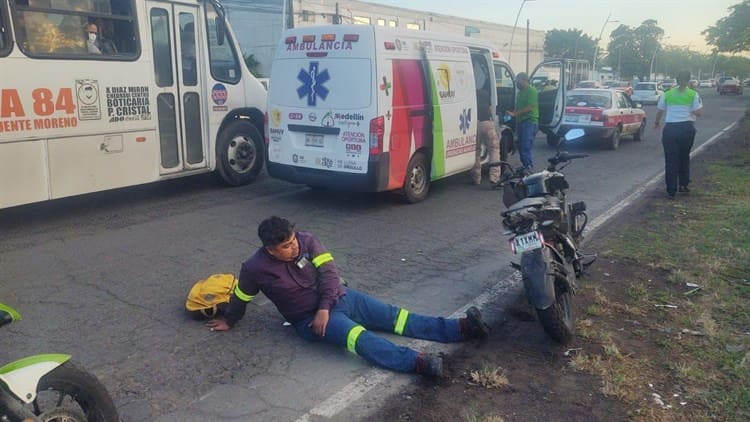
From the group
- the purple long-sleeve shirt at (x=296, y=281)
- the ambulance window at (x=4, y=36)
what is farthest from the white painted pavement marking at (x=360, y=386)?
the ambulance window at (x=4, y=36)

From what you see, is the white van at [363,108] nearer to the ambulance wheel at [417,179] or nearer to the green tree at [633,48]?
the ambulance wheel at [417,179]

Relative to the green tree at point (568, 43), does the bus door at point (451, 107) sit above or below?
below

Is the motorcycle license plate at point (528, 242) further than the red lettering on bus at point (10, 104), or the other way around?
the red lettering on bus at point (10, 104)

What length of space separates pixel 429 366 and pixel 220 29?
7.21 metres

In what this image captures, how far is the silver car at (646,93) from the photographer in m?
43.5

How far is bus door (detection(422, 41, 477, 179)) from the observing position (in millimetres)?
8875

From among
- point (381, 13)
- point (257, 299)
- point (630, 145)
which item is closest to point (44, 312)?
point (257, 299)

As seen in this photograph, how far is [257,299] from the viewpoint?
5234mm

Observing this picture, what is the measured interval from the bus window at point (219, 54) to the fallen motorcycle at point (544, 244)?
18.3 ft

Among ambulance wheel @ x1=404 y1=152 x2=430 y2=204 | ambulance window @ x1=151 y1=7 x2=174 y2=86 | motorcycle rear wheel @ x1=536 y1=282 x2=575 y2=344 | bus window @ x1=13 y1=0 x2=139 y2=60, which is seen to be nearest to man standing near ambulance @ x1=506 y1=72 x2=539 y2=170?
ambulance wheel @ x1=404 y1=152 x2=430 y2=204

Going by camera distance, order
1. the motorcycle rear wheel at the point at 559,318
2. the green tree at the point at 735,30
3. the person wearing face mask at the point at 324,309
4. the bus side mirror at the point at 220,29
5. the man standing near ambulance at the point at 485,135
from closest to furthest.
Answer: the person wearing face mask at the point at 324,309
the motorcycle rear wheel at the point at 559,318
the bus side mirror at the point at 220,29
the man standing near ambulance at the point at 485,135
the green tree at the point at 735,30

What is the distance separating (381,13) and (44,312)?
38.6 metres

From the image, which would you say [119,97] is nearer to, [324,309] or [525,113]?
[324,309]

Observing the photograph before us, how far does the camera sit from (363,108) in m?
7.81
